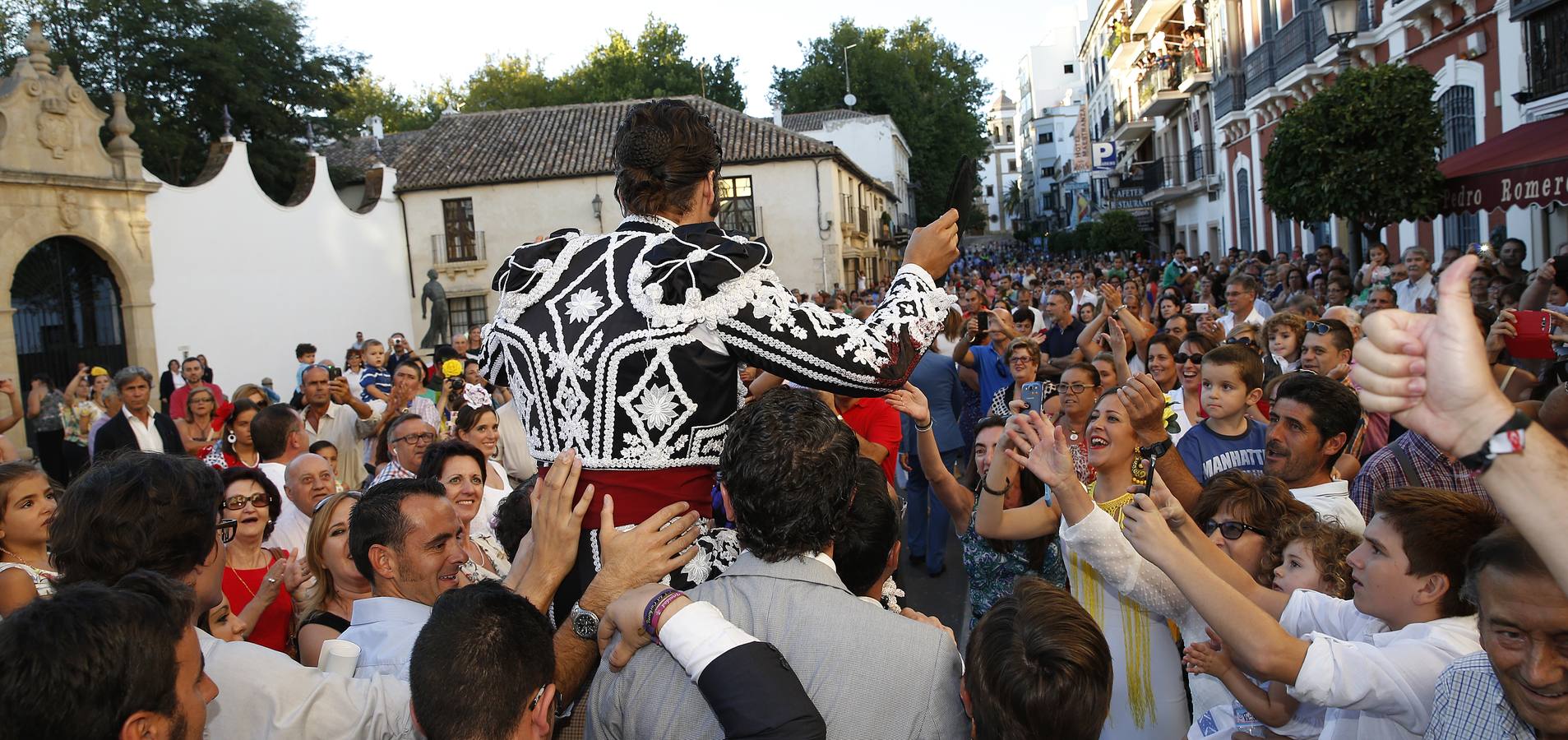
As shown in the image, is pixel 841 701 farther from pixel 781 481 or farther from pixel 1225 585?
pixel 1225 585

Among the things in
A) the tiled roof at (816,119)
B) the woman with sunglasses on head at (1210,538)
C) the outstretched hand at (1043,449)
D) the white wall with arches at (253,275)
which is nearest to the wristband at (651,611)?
the outstretched hand at (1043,449)

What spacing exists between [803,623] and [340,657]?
1.20 metres

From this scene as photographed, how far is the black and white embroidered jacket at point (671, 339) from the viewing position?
2.17 metres

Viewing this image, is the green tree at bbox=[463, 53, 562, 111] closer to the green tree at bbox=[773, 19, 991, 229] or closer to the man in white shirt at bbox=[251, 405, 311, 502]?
the green tree at bbox=[773, 19, 991, 229]

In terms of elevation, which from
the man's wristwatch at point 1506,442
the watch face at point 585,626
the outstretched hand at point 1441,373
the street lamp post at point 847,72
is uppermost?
the street lamp post at point 847,72

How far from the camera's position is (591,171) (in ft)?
94.1

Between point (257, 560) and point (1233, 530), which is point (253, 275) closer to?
point (257, 560)

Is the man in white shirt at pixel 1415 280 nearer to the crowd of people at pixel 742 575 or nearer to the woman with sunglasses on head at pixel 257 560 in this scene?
the crowd of people at pixel 742 575

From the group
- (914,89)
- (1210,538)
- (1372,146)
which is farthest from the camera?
(914,89)

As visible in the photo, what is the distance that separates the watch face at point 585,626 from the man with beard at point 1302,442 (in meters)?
2.15

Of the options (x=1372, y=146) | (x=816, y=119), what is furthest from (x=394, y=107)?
(x=1372, y=146)

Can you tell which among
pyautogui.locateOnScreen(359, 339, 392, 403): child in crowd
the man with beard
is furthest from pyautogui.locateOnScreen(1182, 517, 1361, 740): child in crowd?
pyautogui.locateOnScreen(359, 339, 392, 403): child in crowd

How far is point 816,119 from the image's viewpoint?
48219 mm

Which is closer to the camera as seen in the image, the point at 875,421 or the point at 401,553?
the point at 401,553
